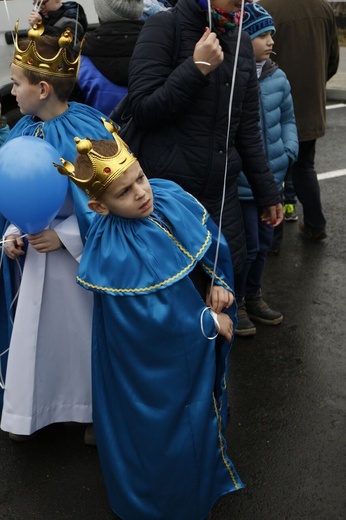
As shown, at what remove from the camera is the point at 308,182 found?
5379mm

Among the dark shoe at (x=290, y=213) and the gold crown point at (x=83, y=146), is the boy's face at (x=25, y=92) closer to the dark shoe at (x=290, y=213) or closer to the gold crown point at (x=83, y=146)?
Result: the gold crown point at (x=83, y=146)

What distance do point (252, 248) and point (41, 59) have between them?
68.1 inches

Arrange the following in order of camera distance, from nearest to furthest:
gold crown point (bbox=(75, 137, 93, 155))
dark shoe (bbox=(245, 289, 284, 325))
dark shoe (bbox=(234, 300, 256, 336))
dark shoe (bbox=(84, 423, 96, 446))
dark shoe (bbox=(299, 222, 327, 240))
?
1. gold crown point (bbox=(75, 137, 93, 155))
2. dark shoe (bbox=(84, 423, 96, 446))
3. dark shoe (bbox=(234, 300, 256, 336))
4. dark shoe (bbox=(245, 289, 284, 325))
5. dark shoe (bbox=(299, 222, 327, 240))

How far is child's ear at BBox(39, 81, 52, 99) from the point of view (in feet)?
9.77

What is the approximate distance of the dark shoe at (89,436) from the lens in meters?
3.37

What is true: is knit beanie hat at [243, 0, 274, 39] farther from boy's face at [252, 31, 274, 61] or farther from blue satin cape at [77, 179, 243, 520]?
blue satin cape at [77, 179, 243, 520]

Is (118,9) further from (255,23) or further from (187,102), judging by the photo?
(187,102)

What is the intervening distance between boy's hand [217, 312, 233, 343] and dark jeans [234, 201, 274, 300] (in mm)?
1091

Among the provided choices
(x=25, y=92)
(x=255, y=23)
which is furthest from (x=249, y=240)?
(x=25, y=92)

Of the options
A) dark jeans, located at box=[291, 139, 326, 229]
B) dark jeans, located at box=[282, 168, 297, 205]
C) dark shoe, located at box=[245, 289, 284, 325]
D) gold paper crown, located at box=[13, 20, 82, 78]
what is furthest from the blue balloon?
dark jeans, located at box=[282, 168, 297, 205]

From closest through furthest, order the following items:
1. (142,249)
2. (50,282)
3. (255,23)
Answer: (142,249) < (50,282) < (255,23)

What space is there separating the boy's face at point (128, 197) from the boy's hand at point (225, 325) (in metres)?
0.49

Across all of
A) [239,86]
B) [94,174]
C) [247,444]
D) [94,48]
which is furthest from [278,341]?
[94,174]

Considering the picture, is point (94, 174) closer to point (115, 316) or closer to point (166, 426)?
point (115, 316)
